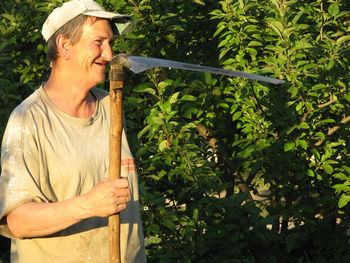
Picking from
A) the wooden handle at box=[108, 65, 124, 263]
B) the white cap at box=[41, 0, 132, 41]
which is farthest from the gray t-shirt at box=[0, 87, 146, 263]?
the white cap at box=[41, 0, 132, 41]

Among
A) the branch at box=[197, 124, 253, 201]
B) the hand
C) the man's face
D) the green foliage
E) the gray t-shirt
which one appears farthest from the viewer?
the branch at box=[197, 124, 253, 201]

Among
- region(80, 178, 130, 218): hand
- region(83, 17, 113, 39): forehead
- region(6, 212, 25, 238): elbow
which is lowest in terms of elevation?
region(6, 212, 25, 238): elbow

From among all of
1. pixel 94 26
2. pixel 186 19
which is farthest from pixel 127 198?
pixel 186 19

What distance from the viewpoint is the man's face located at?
251 centimetres

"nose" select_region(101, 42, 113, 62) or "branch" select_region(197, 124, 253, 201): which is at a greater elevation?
"nose" select_region(101, 42, 113, 62)

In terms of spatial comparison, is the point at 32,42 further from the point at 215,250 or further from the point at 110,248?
the point at 110,248

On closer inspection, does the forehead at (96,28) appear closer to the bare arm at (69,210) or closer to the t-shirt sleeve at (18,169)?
the t-shirt sleeve at (18,169)

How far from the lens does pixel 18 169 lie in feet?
7.47

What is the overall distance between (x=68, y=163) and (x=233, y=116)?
2337 mm

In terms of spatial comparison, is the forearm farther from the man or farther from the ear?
the ear

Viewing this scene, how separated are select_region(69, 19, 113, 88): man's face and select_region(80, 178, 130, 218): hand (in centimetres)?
52

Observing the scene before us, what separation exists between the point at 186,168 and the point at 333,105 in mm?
1217

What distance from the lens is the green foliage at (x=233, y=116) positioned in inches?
167

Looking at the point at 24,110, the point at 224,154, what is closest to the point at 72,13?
the point at 24,110
